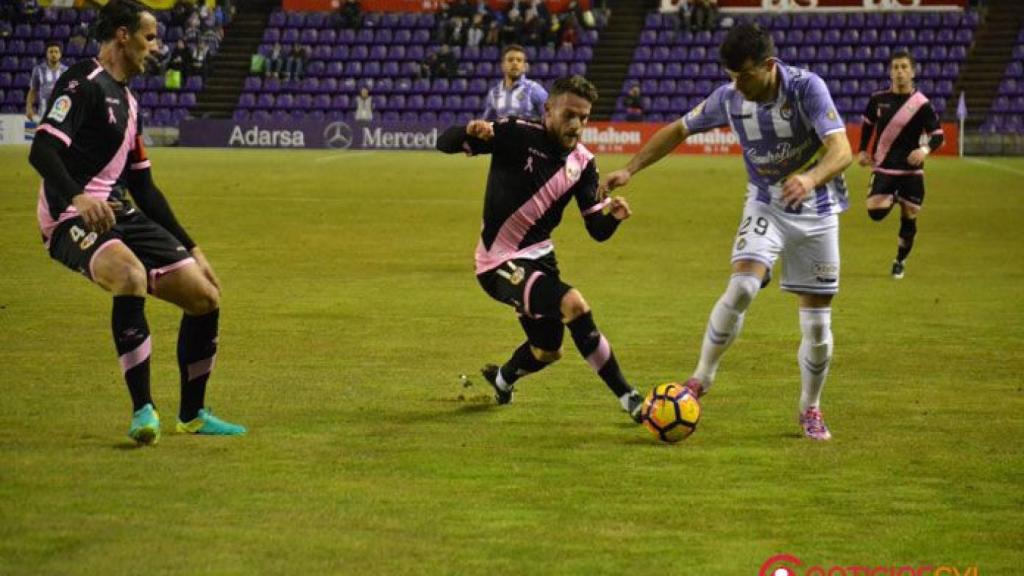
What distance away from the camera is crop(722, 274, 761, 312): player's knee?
8.08m

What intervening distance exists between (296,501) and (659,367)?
171 inches

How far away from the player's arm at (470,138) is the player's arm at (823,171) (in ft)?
5.28

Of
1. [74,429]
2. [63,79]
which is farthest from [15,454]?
[63,79]

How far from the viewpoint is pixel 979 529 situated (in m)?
6.15

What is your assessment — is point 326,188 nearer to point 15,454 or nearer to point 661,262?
point 661,262

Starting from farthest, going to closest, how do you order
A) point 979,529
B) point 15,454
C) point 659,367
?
point 659,367 → point 15,454 → point 979,529

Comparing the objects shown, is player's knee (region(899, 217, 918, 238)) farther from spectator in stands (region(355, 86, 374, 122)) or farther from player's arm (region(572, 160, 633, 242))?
spectator in stands (region(355, 86, 374, 122))

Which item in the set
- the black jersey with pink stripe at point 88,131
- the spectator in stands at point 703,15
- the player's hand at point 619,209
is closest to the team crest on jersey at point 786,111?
the player's hand at point 619,209

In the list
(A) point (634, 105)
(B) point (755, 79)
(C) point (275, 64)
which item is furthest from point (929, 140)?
(C) point (275, 64)

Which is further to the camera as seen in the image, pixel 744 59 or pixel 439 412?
pixel 439 412

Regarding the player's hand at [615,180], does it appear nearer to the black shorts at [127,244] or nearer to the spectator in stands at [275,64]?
the black shorts at [127,244]

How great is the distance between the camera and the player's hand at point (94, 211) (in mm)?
7047

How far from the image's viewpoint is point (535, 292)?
26.8ft

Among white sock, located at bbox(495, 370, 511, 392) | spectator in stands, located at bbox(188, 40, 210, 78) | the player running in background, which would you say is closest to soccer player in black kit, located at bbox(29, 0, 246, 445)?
white sock, located at bbox(495, 370, 511, 392)
